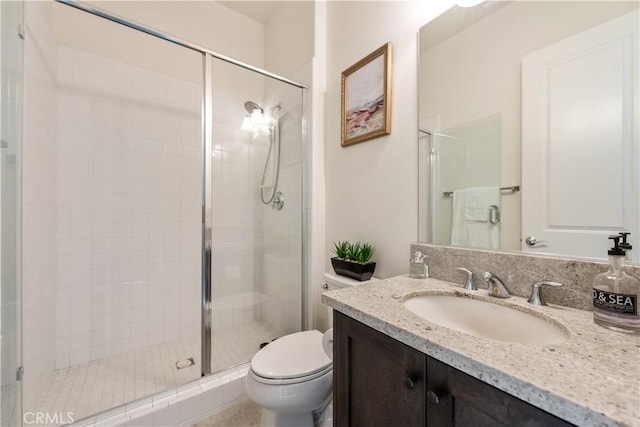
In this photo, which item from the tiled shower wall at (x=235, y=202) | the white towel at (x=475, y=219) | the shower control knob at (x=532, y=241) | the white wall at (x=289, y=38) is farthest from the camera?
the white wall at (x=289, y=38)

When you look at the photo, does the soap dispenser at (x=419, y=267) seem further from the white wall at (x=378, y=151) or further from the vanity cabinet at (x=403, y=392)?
the vanity cabinet at (x=403, y=392)

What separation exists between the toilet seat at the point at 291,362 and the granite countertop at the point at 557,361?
51 centimetres

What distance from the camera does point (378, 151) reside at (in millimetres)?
1386

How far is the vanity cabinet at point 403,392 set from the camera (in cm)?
43

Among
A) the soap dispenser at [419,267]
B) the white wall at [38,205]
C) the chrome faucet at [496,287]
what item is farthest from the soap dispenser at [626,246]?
the white wall at [38,205]

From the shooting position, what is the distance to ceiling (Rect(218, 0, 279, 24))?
212cm

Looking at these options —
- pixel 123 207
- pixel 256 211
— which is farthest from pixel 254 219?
pixel 123 207

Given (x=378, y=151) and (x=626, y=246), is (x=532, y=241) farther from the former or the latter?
(x=378, y=151)

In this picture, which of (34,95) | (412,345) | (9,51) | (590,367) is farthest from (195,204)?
(590,367)

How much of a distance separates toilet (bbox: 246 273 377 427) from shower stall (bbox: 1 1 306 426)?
530 millimetres

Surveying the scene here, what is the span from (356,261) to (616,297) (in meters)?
0.90

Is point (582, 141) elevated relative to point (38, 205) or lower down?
elevated

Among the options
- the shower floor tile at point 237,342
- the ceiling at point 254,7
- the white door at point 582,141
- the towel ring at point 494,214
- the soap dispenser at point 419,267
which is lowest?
the shower floor tile at point 237,342

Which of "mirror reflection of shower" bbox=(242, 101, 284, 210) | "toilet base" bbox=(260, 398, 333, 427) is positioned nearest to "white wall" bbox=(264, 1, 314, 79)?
"mirror reflection of shower" bbox=(242, 101, 284, 210)
